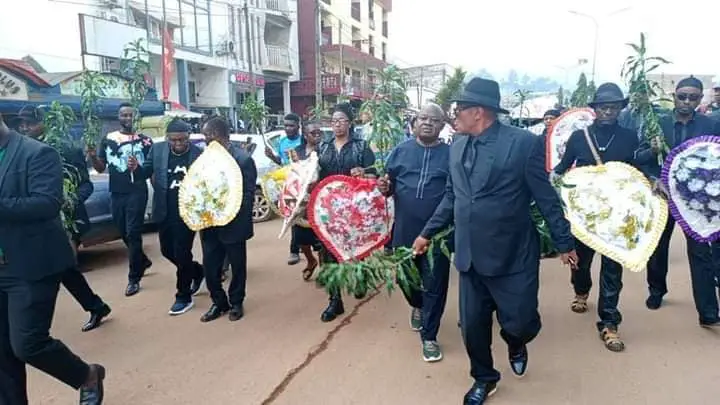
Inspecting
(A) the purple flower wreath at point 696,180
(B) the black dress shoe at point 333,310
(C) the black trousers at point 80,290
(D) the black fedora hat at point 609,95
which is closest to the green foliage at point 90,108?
(C) the black trousers at point 80,290

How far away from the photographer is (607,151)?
13.3ft

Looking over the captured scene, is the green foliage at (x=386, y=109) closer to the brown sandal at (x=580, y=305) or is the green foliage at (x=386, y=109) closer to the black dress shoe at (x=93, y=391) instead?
the brown sandal at (x=580, y=305)

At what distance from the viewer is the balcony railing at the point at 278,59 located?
2681cm

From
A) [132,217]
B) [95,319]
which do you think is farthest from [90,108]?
[95,319]

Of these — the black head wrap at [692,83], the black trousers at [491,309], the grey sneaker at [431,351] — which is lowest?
the grey sneaker at [431,351]

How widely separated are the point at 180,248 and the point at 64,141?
1.53 metres

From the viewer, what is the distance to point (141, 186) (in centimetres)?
551

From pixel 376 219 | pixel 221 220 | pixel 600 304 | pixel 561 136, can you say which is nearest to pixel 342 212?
pixel 376 219

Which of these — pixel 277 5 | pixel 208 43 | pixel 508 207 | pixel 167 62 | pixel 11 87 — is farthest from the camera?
pixel 277 5

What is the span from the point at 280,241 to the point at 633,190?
5144 millimetres

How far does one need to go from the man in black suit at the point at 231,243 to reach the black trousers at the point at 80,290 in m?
0.86

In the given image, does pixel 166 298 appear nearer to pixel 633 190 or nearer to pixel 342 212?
pixel 342 212

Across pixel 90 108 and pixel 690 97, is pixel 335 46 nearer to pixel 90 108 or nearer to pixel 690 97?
pixel 90 108

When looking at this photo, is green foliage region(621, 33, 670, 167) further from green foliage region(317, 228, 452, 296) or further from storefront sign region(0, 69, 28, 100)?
storefront sign region(0, 69, 28, 100)
